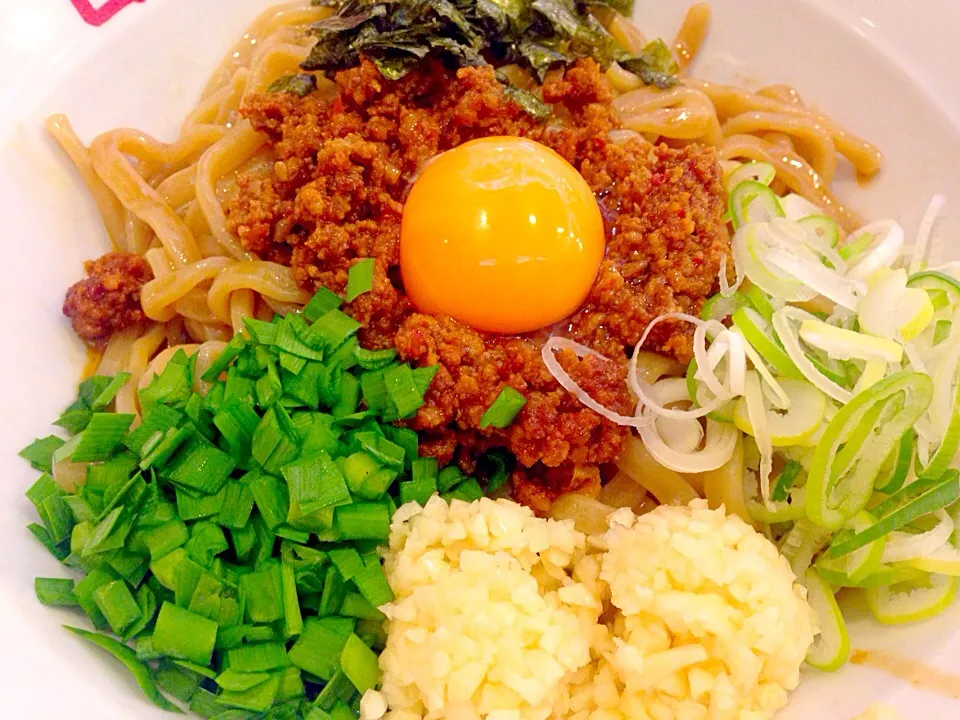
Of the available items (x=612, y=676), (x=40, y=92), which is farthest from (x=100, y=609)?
(x=40, y=92)

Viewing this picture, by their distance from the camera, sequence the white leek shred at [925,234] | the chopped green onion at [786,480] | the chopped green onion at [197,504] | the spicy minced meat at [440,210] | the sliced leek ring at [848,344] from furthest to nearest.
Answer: the white leek shred at [925,234]
the spicy minced meat at [440,210]
the chopped green onion at [786,480]
the sliced leek ring at [848,344]
the chopped green onion at [197,504]

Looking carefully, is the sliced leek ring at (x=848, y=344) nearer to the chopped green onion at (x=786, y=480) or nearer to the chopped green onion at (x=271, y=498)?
the chopped green onion at (x=786, y=480)

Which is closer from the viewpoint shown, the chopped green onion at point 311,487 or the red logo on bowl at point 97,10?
the chopped green onion at point 311,487

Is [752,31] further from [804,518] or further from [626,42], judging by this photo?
[804,518]

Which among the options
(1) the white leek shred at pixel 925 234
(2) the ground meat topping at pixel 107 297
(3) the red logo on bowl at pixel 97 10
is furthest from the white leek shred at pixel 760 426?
(3) the red logo on bowl at pixel 97 10

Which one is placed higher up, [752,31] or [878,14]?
[878,14]

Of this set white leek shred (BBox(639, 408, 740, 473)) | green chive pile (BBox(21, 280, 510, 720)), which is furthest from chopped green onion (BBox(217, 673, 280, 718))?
white leek shred (BBox(639, 408, 740, 473))
